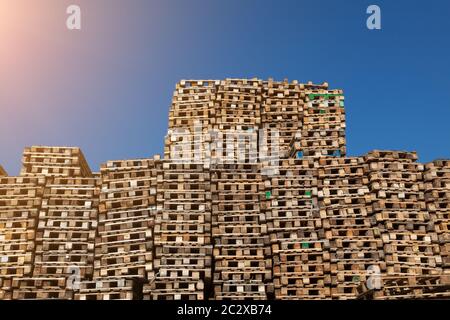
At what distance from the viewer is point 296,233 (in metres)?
14.8

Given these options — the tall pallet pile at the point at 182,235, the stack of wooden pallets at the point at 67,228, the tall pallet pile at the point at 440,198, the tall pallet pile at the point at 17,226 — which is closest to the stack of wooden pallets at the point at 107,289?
the tall pallet pile at the point at 182,235

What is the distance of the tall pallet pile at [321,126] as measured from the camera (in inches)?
654

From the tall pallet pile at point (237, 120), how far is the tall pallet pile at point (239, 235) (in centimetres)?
77

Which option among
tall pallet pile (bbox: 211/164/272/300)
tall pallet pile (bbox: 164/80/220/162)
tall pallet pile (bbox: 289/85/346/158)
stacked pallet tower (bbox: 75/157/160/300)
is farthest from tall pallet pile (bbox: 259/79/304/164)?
stacked pallet tower (bbox: 75/157/160/300)

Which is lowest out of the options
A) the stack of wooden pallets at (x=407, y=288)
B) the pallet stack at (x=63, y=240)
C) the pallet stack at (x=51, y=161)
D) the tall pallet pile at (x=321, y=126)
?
the stack of wooden pallets at (x=407, y=288)

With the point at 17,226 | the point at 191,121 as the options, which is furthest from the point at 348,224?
the point at 17,226

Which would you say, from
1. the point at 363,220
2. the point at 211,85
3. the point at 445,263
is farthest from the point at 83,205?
the point at 445,263

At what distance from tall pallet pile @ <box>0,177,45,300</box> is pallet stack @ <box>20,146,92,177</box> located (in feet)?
2.12

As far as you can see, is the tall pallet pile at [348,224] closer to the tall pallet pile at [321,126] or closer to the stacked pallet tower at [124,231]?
the tall pallet pile at [321,126]

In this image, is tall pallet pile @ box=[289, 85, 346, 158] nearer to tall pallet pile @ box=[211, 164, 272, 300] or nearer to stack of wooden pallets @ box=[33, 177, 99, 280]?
tall pallet pile @ box=[211, 164, 272, 300]

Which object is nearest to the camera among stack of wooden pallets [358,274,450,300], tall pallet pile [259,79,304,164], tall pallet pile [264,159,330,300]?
stack of wooden pallets [358,274,450,300]

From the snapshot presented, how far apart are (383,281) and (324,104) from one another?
6499 millimetres

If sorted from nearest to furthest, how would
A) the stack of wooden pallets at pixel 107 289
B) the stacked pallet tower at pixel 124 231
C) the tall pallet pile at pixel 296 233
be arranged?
the stack of wooden pallets at pixel 107 289, the stacked pallet tower at pixel 124 231, the tall pallet pile at pixel 296 233

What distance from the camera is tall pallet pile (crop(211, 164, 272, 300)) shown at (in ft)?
45.3
